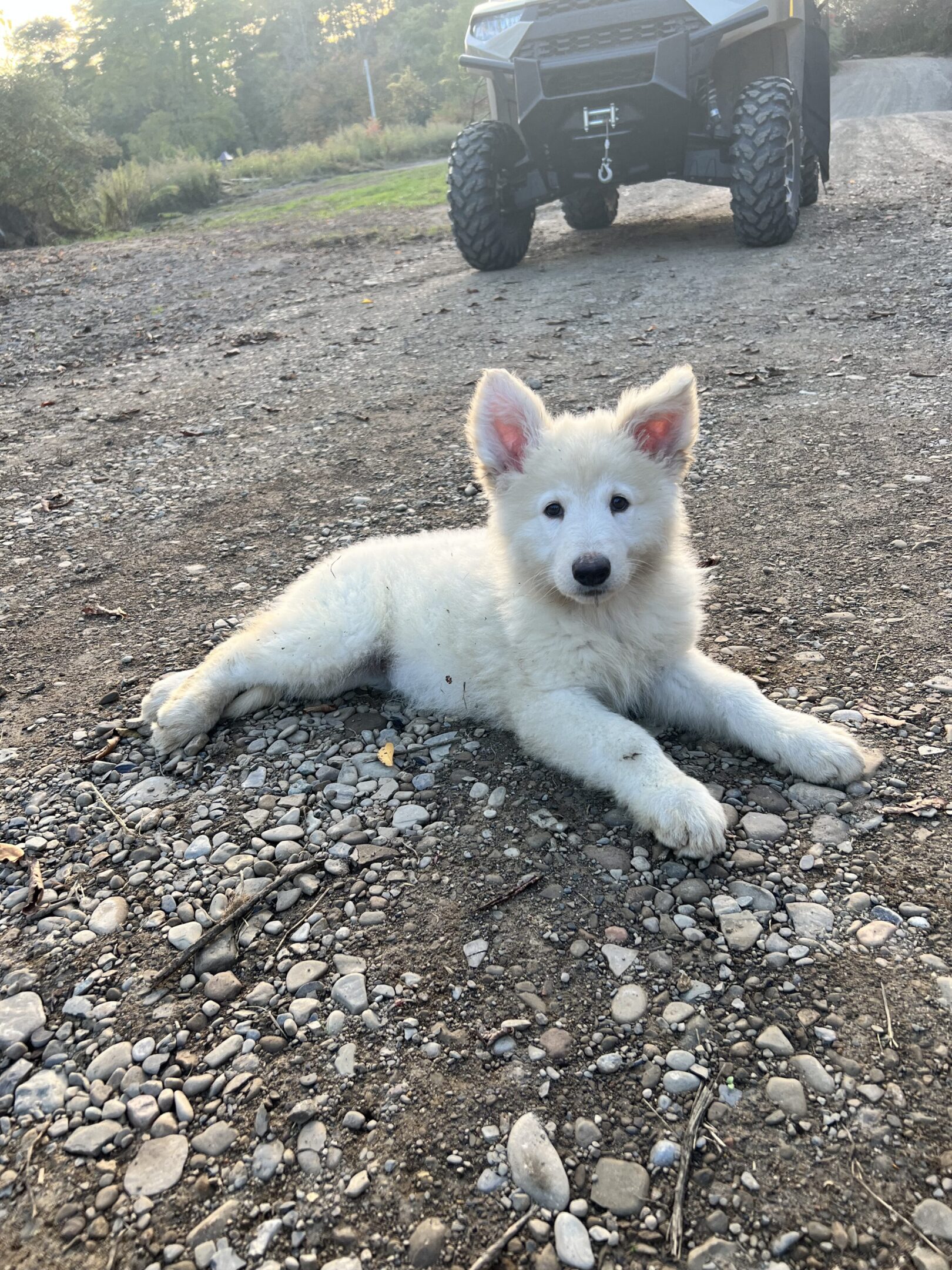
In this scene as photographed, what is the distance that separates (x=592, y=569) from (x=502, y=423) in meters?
0.69

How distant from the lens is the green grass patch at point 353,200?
17.2 m

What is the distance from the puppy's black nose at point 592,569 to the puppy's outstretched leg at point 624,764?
1.32 feet

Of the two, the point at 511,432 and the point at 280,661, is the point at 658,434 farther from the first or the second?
the point at 280,661

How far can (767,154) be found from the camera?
803 cm

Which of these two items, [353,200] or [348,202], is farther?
[353,200]

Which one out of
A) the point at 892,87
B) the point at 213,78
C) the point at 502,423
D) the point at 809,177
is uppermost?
the point at 213,78

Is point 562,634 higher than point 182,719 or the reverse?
higher

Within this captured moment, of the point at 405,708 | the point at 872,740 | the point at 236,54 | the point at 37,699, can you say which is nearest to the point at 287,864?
the point at 405,708

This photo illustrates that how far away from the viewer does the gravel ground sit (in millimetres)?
1585

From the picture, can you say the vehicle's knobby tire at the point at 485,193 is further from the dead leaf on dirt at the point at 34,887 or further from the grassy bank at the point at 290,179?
the dead leaf on dirt at the point at 34,887

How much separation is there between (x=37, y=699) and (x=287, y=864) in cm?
157

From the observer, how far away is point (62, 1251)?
156 centimetres

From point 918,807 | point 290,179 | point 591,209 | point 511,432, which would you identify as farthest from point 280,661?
point 290,179

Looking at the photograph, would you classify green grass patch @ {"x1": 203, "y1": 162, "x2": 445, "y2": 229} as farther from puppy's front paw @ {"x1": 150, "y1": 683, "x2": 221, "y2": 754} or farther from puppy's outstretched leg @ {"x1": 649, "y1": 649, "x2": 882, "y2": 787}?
puppy's outstretched leg @ {"x1": 649, "y1": 649, "x2": 882, "y2": 787}
